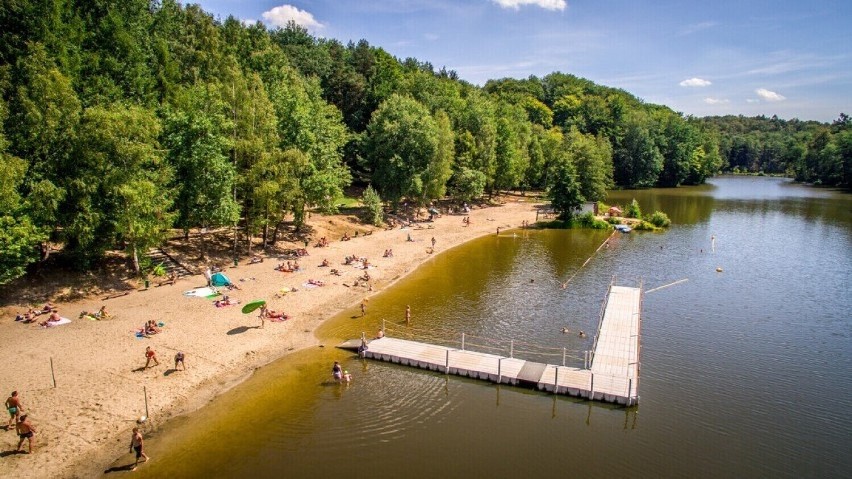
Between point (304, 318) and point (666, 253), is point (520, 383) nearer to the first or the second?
point (304, 318)

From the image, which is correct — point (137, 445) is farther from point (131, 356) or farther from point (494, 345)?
point (494, 345)

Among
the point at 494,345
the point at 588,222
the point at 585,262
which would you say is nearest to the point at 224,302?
the point at 494,345

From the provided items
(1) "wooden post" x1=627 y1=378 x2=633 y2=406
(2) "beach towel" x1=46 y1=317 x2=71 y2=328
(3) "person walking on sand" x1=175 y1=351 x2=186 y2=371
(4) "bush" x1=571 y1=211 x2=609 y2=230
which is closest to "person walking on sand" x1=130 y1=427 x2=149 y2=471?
(3) "person walking on sand" x1=175 y1=351 x2=186 y2=371

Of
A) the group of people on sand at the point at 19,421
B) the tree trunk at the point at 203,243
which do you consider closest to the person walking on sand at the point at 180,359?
the group of people on sand at the point at 19,421

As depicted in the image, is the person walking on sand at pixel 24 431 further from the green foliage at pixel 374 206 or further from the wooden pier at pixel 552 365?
the green foliage at pixel 374 206

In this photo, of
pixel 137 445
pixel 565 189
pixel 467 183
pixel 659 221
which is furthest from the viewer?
pixel 467 183
